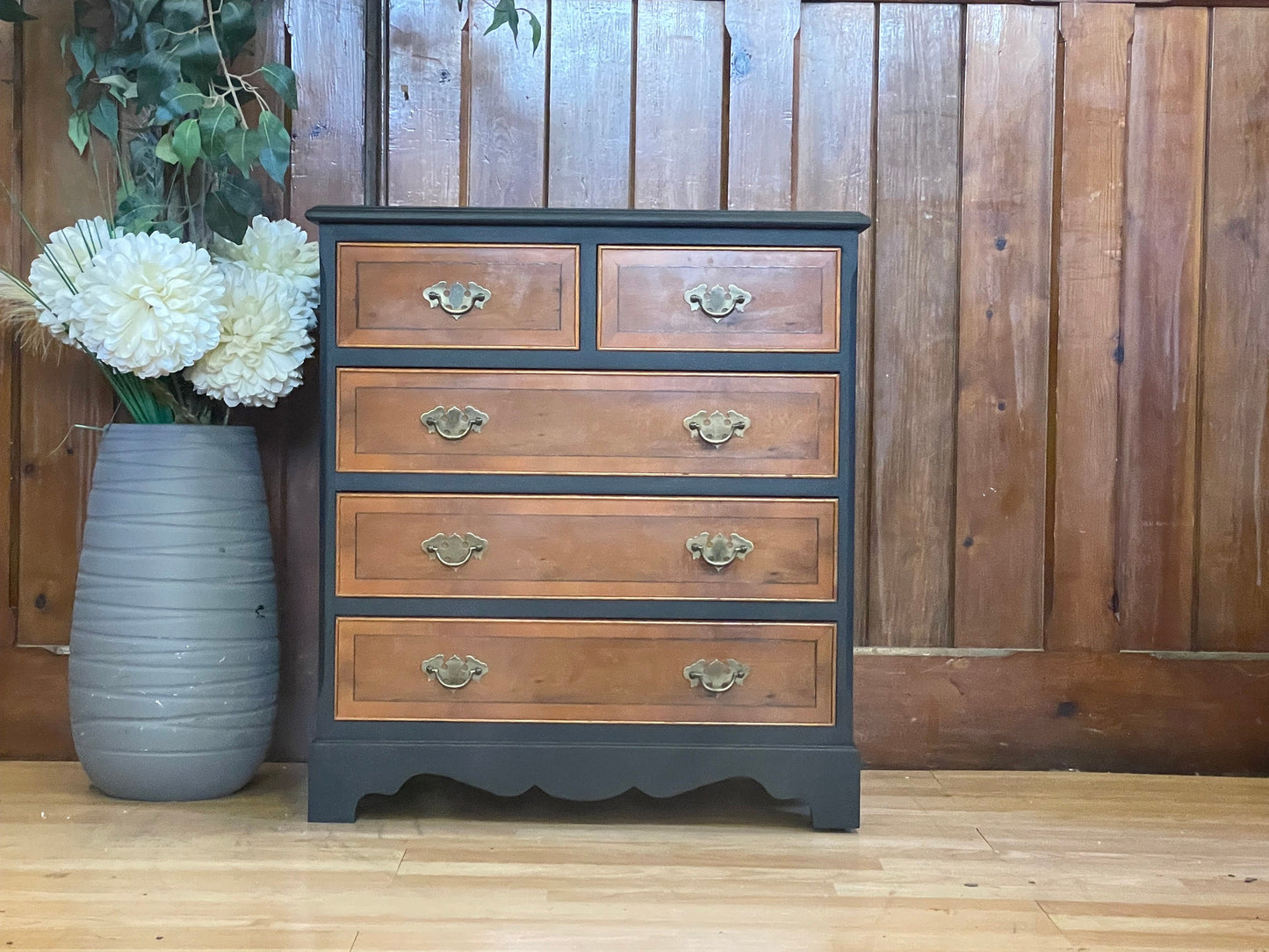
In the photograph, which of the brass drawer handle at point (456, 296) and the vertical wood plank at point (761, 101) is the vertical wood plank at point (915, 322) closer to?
the vertical wood plank at point (761, 101)

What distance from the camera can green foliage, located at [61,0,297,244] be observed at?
167cm

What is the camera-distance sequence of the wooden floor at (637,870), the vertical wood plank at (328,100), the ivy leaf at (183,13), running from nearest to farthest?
the wooden floor at (637,870) < the ivy leaf at (183,13) < the vertical wood plank at (328,100)

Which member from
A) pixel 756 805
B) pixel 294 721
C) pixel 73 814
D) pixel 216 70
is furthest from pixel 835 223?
pixel 73 814

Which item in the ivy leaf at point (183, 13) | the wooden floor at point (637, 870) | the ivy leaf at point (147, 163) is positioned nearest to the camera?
the wooden floor at point (637, 870)

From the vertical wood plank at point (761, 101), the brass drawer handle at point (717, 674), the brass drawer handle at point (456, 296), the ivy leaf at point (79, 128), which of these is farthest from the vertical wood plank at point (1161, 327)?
the ivy leaf at point (79, 128)

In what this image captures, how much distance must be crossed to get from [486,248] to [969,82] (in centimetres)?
101

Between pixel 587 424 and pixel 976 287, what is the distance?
864 millimetres

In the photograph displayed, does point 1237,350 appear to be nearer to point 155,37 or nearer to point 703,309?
point 703,309

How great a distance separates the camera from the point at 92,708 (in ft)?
5.60

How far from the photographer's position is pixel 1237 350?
2.05m

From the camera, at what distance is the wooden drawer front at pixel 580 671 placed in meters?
1.63

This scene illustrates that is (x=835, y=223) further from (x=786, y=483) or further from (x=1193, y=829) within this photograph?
(x=1193, y=829)

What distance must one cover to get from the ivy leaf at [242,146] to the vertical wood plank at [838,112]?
95cm

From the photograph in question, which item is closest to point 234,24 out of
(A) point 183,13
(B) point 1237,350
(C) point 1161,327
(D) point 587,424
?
(A) point 183,13
